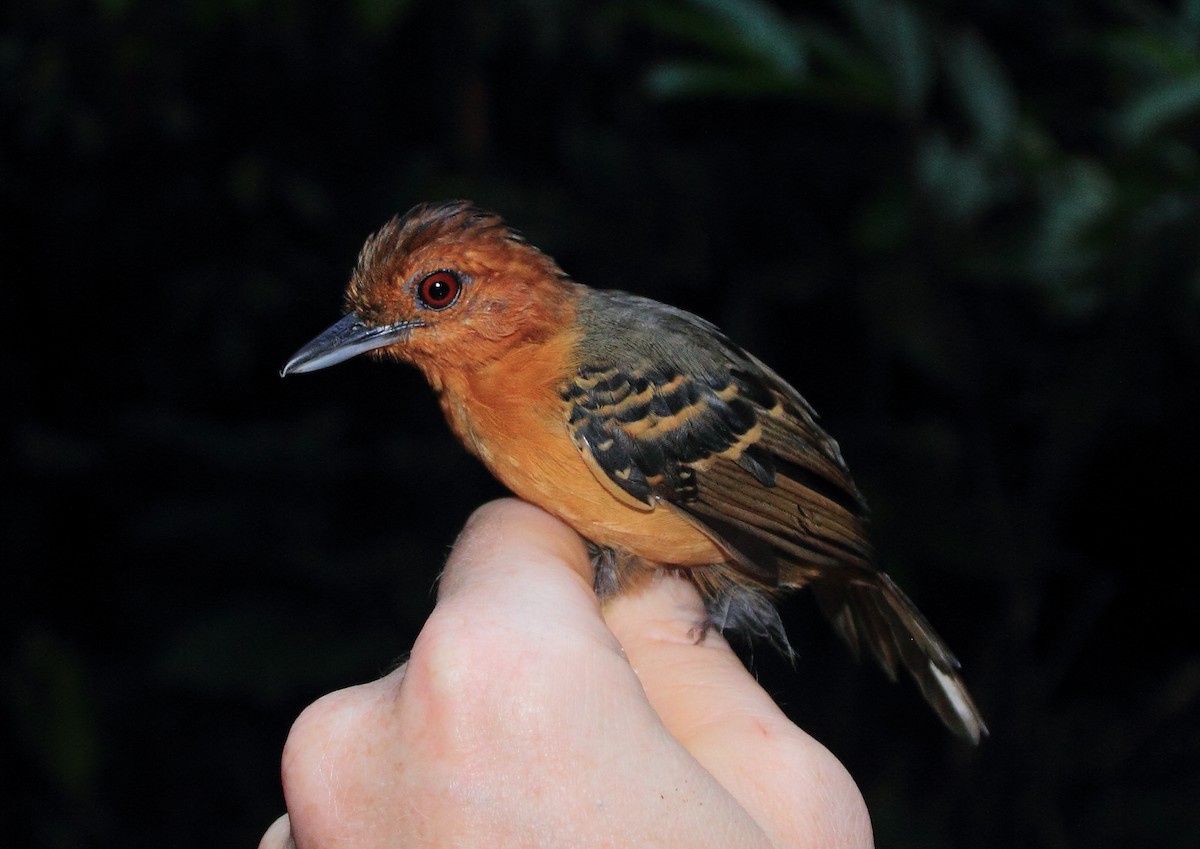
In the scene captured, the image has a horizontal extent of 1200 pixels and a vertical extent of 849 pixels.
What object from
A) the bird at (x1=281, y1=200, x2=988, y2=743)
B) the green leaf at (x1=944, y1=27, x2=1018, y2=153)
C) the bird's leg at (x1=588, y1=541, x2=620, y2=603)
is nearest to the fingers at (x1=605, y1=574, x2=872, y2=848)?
the bird's leg at (x1=588, y1=541, x2=620, y2=603)

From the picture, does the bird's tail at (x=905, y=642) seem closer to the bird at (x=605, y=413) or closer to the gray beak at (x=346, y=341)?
the bird at (x=605, y=413)

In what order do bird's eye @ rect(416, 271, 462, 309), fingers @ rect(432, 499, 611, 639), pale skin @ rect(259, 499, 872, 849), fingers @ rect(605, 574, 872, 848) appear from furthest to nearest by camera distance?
1. bird's eye @ rect(416, 271, 462, 309)
2. fingers @ rect(605, 574, 872, 848)
3. fingers @ rect(432, 499, 611, 639)
4. pale skin @ rect(259, 499, 872, 849)

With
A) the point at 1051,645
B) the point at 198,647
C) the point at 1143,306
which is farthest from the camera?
the point at 1051,645

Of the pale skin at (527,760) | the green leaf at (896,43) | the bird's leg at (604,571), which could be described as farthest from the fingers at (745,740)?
the green leaf at (896,43)

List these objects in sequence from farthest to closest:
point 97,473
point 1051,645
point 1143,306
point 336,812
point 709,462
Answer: point 1051,645
point 97,473
point 1143,306
point 709,462
point 336,812

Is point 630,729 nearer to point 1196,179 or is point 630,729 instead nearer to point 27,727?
point 1196,179

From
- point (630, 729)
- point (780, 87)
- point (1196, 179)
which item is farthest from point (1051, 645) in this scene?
point (630, 729)

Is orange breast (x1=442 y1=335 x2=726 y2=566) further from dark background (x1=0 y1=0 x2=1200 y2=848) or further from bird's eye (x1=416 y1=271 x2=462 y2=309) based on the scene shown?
dark background (x1=0 y1=0 x2=1200 y2=848)
